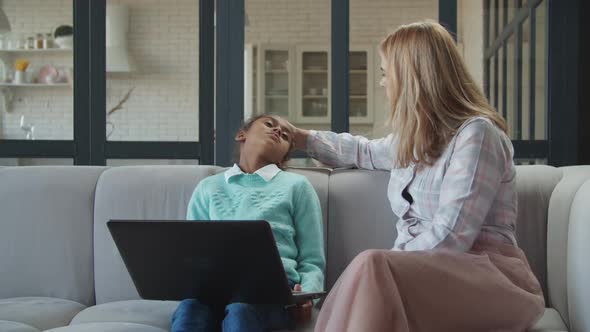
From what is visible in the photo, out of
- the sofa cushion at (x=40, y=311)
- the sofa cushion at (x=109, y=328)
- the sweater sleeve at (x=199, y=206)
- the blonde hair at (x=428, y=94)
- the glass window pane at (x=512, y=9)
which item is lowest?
the sofa cushion at (x=40, y=311)

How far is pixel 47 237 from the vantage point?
256cm

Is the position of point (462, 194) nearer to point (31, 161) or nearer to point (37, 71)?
point (31, 161)

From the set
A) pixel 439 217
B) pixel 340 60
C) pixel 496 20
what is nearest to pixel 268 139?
pixel 439 217

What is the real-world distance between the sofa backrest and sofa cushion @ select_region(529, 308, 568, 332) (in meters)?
0.78

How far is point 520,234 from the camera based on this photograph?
240 centimetres

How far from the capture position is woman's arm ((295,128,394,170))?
2570mm

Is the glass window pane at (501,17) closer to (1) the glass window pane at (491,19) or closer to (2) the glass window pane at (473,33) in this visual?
(1) the glass window pane at (491,19)

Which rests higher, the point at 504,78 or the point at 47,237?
the point at 504,78

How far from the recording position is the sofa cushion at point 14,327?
2.00 m

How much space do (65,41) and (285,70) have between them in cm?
498

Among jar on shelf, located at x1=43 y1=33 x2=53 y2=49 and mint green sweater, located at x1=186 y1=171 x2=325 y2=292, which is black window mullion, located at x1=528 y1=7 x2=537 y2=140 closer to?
mint green sweater, located at x1=186 y1=171 x2=325 y2=292

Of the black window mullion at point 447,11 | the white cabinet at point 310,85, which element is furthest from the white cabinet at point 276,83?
the black window mullion at point 447,11

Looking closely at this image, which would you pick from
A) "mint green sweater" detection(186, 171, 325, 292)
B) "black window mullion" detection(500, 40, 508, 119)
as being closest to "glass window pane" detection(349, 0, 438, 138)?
"black window mullion" detection(500, 40, 508, 119)

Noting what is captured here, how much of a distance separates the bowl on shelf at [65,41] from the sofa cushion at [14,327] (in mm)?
1697
